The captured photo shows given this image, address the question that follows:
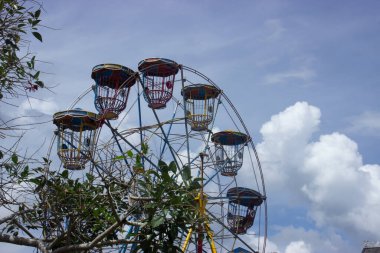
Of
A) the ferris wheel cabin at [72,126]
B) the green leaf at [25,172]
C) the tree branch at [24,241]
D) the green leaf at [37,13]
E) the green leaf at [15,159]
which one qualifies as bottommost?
the tree branch at [24,241]

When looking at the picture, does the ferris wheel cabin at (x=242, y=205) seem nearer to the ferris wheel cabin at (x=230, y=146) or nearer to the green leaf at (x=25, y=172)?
the ferris wheel cabin at (x=230, y=146)

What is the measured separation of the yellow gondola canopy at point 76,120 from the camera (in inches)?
787

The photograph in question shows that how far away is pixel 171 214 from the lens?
7.98m

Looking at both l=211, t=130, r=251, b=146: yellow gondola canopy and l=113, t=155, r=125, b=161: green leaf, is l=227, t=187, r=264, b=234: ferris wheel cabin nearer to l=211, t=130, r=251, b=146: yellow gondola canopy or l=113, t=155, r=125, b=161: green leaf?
l=211, t=130, r=251, b=146: yellow gondola canopy

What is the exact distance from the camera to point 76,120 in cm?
2011

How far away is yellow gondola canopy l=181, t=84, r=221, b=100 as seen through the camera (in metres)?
21.0

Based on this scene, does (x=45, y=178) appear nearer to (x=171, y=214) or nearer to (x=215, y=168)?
(x=171, y=214)

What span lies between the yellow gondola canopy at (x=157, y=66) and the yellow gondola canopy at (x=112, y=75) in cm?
40

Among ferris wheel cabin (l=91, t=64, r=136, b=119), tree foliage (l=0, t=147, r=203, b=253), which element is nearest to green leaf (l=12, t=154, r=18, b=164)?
tree foliage (l=0, t=147, r=203, b=253)

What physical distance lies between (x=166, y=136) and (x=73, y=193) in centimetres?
1099

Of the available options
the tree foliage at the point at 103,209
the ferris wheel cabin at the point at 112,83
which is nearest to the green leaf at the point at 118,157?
the tree foliage at the point at 103,209

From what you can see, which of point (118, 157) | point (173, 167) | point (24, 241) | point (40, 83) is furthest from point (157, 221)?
point (40, 83)

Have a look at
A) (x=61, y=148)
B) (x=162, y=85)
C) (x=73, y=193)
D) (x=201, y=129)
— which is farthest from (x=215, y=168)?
(x=73, y=193)

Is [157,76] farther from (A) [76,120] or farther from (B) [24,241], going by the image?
(B) [24,241]
